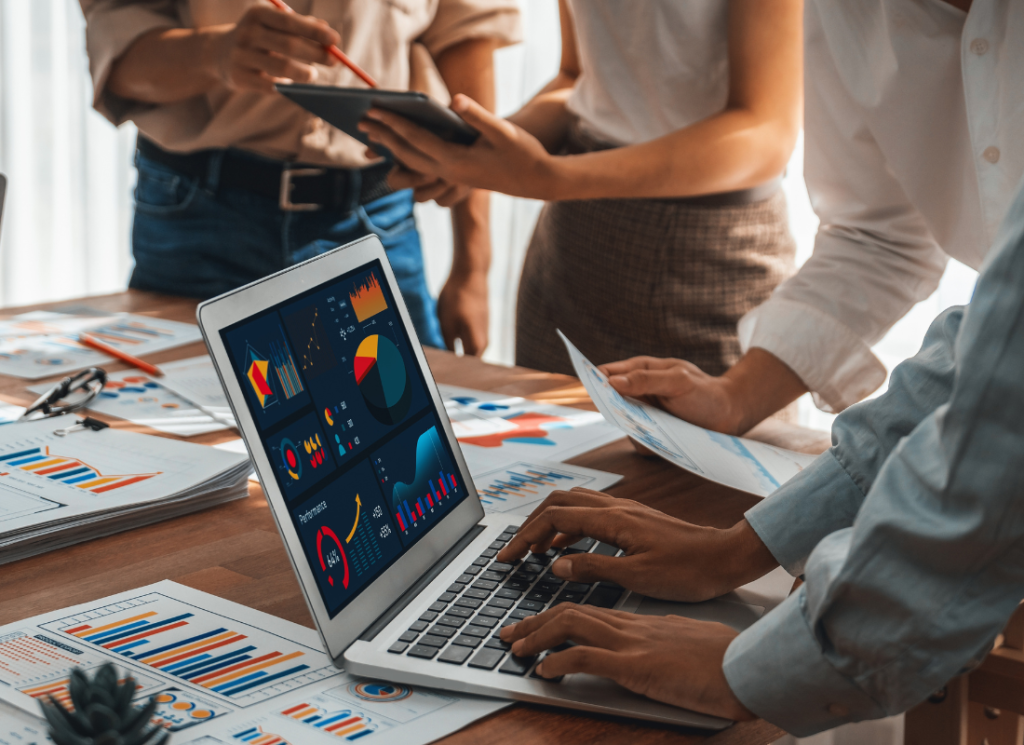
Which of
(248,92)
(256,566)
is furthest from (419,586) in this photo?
(248,92)

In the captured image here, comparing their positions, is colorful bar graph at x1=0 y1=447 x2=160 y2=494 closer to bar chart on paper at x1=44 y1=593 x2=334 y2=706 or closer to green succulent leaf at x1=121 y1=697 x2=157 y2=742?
bar chart on paper at x1=44 y1=593 x2=334 y2=706

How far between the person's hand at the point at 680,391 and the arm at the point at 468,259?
0.71 metres

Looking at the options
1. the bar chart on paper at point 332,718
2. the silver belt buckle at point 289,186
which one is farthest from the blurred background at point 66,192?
the bar chart on paper at point 332,718

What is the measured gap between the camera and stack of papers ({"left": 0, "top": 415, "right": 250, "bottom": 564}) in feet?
2.41

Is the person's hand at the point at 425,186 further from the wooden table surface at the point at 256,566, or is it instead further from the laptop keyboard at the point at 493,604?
the laptop keyboard at the point at 493,604

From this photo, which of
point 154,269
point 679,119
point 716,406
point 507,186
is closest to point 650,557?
point 716,406

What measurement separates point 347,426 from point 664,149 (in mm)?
724

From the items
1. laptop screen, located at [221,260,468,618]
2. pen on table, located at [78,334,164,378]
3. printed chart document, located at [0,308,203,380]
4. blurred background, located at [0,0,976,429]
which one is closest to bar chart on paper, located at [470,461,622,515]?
laptop screen, located at [221,260,468,618]

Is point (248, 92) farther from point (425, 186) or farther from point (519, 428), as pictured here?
point (519, 428)

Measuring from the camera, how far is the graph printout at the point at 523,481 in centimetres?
84

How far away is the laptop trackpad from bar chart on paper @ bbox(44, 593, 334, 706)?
22cm

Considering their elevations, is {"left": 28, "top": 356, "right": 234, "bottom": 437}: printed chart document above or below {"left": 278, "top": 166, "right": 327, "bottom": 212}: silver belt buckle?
below

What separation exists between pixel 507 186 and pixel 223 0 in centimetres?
70

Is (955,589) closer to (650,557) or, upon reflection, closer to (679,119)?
(650,557)
